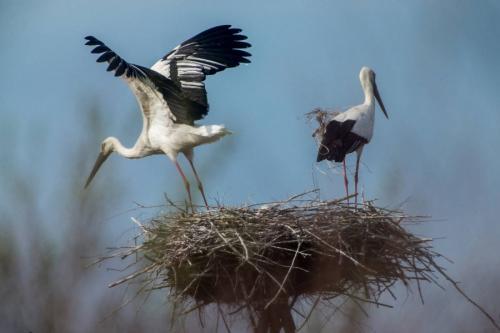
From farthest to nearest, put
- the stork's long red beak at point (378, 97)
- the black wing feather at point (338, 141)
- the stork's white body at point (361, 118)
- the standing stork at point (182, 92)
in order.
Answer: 1. the stork's long red beak at point (378, 97)
2. the standing stork at point (182, 92)
3. the stork's white body at point (361, 118)
4. the black wing feather at point (338, 141)

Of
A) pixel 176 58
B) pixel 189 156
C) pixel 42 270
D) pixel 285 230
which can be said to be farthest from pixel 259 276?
pixel 176 58

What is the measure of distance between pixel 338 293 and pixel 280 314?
61 centimetres

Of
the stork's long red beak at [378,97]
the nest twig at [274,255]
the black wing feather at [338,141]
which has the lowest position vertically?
the nest twig at [274,255]

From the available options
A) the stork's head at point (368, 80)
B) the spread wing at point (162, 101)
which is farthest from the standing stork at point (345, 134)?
the spread wing at point (162, 101)

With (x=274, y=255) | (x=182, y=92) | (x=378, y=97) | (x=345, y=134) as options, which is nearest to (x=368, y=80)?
(x=378, y=97)

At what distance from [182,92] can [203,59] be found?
399 millimetres

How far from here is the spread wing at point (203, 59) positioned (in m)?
7.96

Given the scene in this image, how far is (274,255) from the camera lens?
535 cm

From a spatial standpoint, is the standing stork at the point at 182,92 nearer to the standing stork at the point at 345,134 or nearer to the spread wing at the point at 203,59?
the spread wing at the point at 203,59

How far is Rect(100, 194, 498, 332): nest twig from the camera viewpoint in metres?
5.25

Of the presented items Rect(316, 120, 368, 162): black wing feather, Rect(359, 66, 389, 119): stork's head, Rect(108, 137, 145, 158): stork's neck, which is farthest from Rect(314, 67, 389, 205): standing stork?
Rect(108, 137, 145, 158): stork's neck

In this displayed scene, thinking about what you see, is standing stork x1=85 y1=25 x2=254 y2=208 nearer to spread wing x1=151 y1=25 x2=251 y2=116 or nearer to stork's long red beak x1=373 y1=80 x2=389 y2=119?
spread wing x1=151 y1=25 x2=251 y2=116

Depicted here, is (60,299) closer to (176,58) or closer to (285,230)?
(285,230)

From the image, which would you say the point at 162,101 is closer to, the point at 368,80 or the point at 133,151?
the point at 133,151
